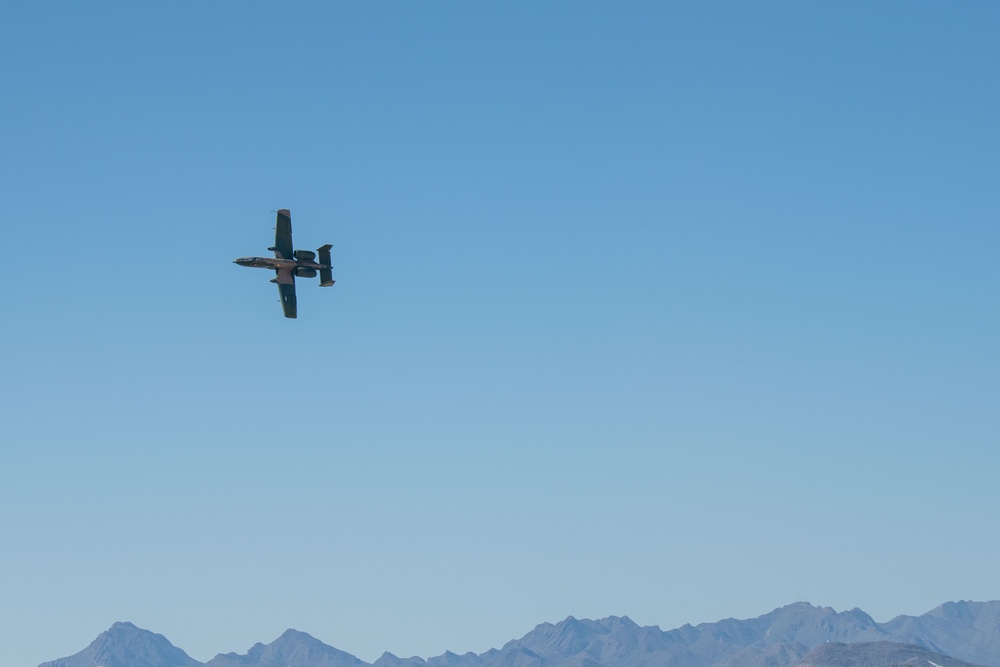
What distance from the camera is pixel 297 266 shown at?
156 meters

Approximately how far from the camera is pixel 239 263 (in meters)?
157

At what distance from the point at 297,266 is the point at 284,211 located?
6959 millimetres

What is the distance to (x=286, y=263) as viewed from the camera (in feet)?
511

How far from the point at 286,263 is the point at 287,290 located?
3452mm

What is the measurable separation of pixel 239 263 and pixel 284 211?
859 centimetres

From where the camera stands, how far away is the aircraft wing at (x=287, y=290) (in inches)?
6152

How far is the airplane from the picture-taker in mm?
155875

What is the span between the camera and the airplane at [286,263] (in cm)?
15588

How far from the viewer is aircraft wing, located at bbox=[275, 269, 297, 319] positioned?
156250 millimetres

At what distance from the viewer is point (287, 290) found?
515 ft

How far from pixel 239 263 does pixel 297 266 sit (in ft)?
24.5
